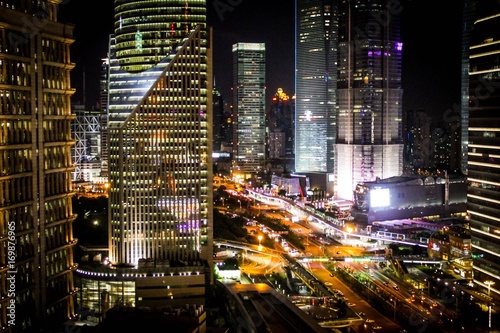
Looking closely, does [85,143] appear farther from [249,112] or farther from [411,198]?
[411,198]

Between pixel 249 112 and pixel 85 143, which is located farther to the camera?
pixel 249 112

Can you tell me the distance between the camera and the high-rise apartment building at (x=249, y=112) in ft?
285

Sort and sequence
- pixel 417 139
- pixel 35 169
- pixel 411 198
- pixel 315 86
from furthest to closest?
1. pixel 417 139
2. pixel 315 86
3. pixel 411 198
4. pixel 35 169

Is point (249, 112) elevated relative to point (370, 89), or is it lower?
lower

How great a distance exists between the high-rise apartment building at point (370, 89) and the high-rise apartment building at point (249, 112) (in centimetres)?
2516

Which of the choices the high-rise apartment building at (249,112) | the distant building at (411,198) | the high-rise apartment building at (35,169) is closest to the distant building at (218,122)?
the high-rise apartment building at (249,112)

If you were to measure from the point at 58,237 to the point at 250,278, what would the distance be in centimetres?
1776

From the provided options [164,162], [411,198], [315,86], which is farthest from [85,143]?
[411,198]

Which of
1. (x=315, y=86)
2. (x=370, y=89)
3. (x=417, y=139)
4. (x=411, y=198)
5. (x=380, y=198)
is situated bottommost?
(x=411, y=198)

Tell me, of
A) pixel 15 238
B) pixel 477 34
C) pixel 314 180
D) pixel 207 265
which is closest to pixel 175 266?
pixel 207 265

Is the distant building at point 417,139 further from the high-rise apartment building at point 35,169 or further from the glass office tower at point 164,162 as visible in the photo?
the high-rise apartment building at point 35,169

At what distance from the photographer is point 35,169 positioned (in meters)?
15.8

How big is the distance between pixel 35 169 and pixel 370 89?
166ft

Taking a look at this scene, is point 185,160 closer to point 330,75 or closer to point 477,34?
point 477,34
